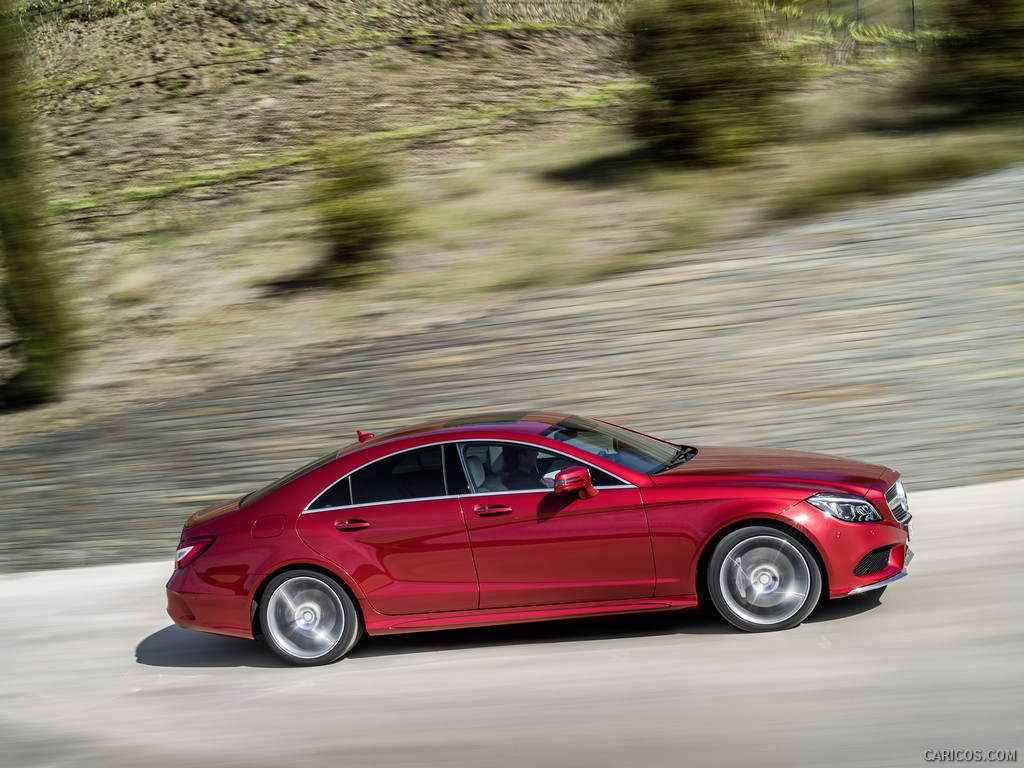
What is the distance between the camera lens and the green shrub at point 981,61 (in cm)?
1248

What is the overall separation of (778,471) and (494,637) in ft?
6.95

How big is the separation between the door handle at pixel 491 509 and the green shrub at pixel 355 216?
6524 millimetres

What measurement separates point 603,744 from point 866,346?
5.99 m

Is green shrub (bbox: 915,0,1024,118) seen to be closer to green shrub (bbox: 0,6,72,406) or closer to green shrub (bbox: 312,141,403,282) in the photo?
green shrub (bbox: 312,141,403,282)

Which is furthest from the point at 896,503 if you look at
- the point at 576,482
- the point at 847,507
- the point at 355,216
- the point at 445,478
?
the point at 355,216

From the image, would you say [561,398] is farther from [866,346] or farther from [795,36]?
[795,36]

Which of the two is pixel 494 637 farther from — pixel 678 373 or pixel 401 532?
pixel 678 373

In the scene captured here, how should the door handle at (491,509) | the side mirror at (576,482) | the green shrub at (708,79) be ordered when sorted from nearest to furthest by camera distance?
the side mirror at (576,482) → the door handle at (491,509) → the green shrub at (708,79)

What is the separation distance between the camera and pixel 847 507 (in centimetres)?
580

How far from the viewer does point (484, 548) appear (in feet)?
19.9

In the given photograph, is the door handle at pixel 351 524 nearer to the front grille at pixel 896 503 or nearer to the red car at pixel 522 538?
the red car at pixel 522 538

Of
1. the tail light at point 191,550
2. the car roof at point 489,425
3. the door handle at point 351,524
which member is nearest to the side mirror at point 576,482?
the car roof at point 489,425

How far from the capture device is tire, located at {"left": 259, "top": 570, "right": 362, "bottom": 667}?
249 inches

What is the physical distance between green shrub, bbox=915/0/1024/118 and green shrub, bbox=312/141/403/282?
7.49m
